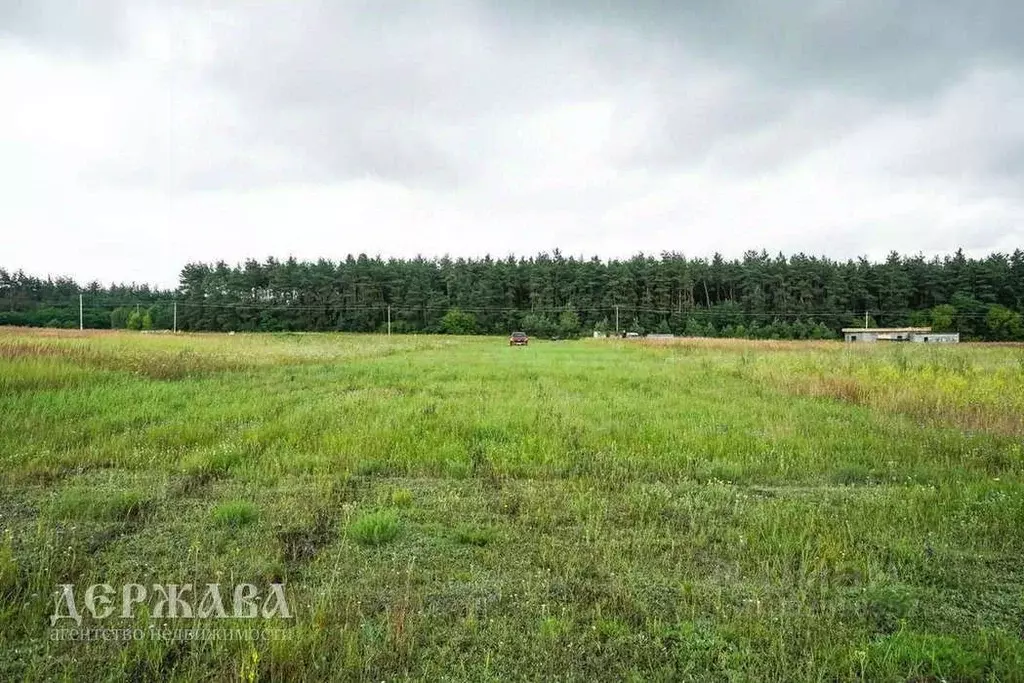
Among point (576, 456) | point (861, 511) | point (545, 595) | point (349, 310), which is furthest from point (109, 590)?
point (349, 310)

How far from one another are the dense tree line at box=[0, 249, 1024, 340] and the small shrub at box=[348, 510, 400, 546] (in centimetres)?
8036

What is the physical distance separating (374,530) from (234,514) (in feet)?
5.84

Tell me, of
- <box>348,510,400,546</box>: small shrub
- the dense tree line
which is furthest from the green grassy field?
the dense tree line

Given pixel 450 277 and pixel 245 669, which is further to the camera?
pixel 450 277

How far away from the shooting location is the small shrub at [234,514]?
564 centimetres

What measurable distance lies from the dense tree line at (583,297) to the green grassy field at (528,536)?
75.9 meters

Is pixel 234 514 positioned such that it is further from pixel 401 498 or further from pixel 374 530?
pixel 401 498

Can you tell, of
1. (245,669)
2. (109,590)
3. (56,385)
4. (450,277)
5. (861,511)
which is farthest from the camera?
(450,277)

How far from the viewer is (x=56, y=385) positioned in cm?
1316

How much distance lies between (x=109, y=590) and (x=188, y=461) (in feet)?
13.7

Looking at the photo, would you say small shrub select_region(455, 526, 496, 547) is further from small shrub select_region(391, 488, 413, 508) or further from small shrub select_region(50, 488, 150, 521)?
small shrub select_region(50, 488, 150, 521)

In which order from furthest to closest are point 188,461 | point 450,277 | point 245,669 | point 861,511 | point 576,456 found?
point 450,277
point 576,456
point 188,461
point 861,511
point 245,669

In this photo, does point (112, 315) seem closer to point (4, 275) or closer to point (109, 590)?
point (4, 275)

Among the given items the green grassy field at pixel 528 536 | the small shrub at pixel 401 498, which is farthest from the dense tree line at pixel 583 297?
the small shrub at pixel 401 498
